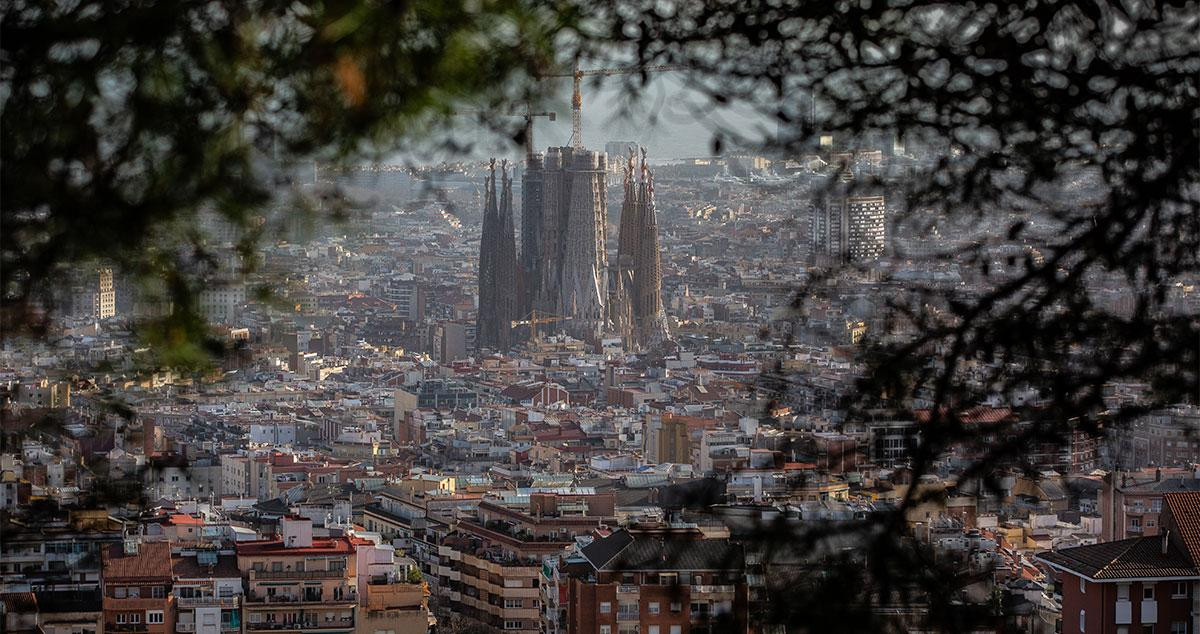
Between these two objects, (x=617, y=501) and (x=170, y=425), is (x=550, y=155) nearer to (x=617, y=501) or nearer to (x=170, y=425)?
(x=617, y=501)

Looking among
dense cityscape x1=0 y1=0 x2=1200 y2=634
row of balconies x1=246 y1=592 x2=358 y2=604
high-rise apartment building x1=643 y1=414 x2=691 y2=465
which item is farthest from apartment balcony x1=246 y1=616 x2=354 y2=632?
high-rise apartment building x1=643 y1=414 x2=691 y2=465

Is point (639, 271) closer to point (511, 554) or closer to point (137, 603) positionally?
point (511, 554)

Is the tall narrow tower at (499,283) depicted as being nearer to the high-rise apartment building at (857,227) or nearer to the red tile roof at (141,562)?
the red tile roof at (141,562)

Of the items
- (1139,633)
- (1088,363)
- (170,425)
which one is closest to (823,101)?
(1088,363)

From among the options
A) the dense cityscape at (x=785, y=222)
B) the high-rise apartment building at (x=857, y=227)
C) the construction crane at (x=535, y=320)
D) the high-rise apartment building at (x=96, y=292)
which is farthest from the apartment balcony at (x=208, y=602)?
the construction crane at (x=535, y=320)

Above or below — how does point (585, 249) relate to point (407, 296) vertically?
above

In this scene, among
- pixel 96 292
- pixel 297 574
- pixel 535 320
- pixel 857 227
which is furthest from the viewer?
pixel 535 320


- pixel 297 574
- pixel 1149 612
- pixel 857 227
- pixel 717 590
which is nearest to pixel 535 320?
pixel 297 574
